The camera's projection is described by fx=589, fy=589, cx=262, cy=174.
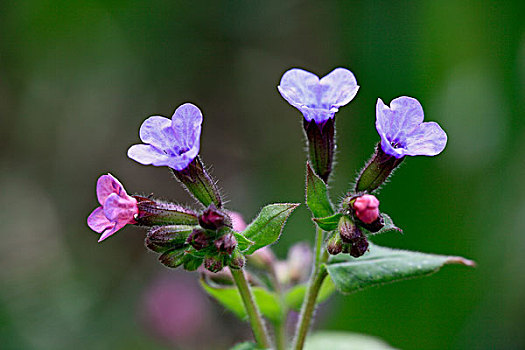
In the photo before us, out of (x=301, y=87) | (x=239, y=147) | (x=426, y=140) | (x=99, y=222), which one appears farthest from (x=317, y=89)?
(x=239, y=147)

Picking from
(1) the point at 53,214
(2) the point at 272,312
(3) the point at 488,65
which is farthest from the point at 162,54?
(2) the point at 272,312

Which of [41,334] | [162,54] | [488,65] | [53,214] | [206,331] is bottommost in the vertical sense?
[206,331]

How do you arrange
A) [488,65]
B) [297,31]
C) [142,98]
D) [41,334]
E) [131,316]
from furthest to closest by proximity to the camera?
[297,31], [142,98], [488,65], [131,316], [41,334]

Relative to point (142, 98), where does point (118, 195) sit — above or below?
below

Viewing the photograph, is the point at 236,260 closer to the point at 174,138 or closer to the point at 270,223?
the point at 270,223

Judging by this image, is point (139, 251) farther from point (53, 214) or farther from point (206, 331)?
point (206, 331)

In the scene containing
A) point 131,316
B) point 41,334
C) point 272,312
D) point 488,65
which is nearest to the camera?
point 272,312

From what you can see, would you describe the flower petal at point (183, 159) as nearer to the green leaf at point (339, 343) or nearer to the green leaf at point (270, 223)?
the green leaf at point (270, 223)
